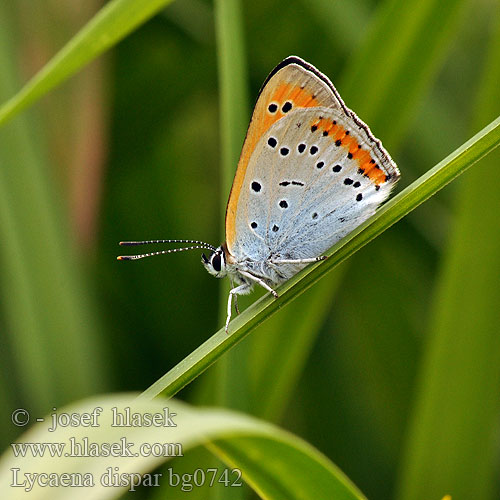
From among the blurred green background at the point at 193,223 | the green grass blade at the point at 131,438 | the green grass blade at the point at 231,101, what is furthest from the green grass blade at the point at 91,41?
the green grass blade at the point at 131,438

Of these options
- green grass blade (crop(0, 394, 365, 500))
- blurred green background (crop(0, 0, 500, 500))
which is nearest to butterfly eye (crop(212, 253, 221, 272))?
blurred green background (crop(0, 0, 500, 500))

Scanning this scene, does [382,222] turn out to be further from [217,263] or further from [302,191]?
[217,263]

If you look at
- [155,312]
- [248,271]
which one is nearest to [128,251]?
[155,312]

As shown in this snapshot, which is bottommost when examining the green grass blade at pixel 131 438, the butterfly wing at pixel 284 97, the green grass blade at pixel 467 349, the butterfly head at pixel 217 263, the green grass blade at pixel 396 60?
the green grass blade at pixel 131 438

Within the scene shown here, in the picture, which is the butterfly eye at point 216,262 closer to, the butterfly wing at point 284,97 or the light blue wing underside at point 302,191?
the light blue wing underside at point 302,191

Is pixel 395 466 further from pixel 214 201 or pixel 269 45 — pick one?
pixel 269 45

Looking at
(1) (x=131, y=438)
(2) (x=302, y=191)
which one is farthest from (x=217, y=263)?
(1) (x=131, y=438)
